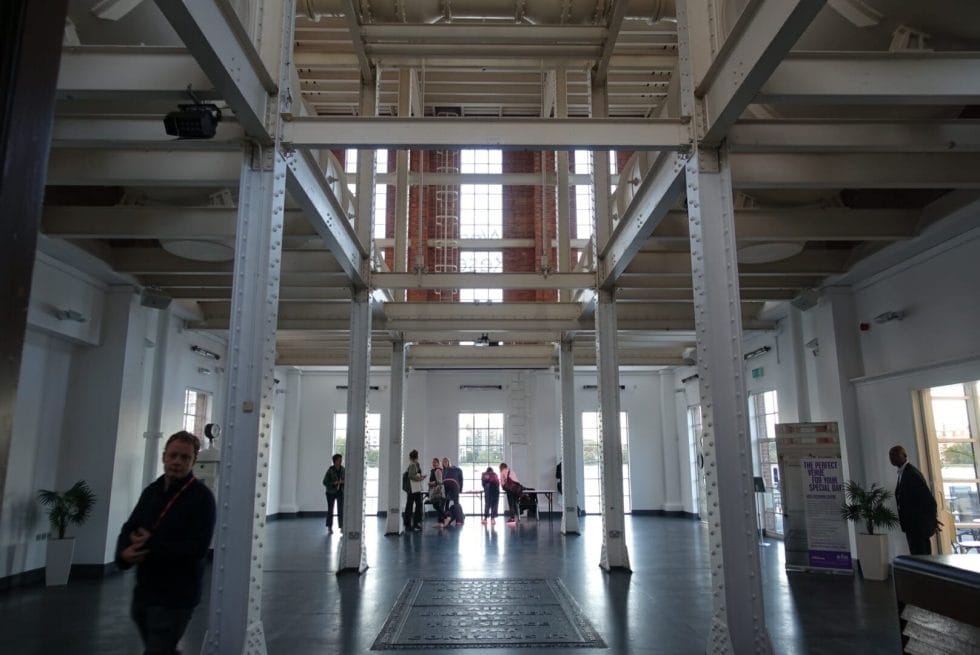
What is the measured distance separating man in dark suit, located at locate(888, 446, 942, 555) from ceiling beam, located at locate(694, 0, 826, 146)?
4645 millimetres

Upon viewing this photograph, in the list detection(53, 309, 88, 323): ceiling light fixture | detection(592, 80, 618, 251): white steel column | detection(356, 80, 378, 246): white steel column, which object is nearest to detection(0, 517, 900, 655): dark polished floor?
detection(53, 309, 88, 323): ceiling light fixture

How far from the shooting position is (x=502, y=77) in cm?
1216

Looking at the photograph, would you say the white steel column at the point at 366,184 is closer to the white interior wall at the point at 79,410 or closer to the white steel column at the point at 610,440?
the white steel column at the point at 610,440

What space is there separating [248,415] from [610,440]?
5134 mm

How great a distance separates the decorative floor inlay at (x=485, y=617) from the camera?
4805 millimetres

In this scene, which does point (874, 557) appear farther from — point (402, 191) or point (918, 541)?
point (402, 191)

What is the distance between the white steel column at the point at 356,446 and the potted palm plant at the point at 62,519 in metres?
3.22

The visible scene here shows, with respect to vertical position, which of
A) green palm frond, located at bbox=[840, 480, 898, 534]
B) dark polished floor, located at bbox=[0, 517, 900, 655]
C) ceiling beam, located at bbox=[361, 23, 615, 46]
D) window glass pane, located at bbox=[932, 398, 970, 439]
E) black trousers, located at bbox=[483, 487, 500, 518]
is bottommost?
dark polished floor, located at bbox=[0, 517, 900, 655]

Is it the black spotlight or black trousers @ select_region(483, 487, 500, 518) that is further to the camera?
black trousers @ select_region(483, 487, 500, 518)

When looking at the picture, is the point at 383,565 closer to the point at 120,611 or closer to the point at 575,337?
the point at 120,611

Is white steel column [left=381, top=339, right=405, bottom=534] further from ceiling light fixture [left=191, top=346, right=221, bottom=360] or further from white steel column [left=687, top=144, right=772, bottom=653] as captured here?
white steel column [left=687, top=144, right=772, bottom=653]

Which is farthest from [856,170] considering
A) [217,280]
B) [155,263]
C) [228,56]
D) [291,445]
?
[291,445]

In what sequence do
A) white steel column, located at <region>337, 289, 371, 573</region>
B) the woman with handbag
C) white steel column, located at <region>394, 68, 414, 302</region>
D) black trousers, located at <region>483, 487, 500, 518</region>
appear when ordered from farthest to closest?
1. black trousers, located at <region>483, 487, 500, 518</region>
2. the woman with handbag
3. white steel column, located at <region>394, 68, 414, 302</region>
4. white steel column, located at <region>337, 289, 371, 573</region>

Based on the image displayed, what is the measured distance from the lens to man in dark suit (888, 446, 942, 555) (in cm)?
658
